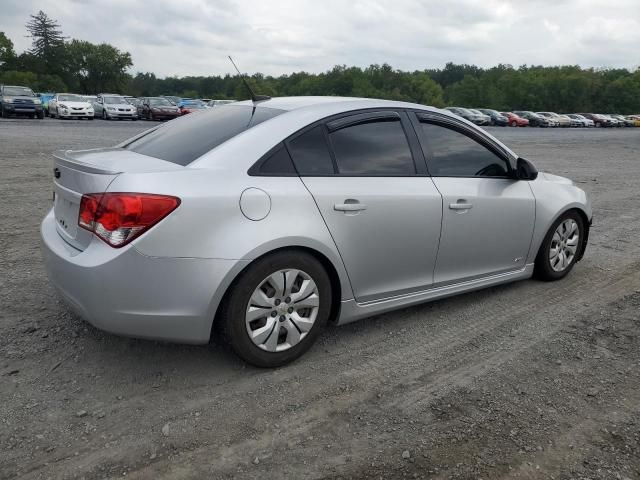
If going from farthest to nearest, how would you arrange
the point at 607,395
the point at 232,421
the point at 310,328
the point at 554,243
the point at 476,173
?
the point at 554,243, the point at 476,173, the point at 310,328, the point at 607,395, the point at 232,421

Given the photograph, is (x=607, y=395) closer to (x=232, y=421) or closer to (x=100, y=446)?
(x=232, y=421)

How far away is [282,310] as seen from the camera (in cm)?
331

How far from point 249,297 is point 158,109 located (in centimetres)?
3544

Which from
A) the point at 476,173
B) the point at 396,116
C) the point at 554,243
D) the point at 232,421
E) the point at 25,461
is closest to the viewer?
the point at 25,461

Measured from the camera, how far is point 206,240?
3.00m

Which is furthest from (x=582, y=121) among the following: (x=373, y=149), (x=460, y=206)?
(x=373, y=149)

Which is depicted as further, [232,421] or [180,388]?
[180,388]

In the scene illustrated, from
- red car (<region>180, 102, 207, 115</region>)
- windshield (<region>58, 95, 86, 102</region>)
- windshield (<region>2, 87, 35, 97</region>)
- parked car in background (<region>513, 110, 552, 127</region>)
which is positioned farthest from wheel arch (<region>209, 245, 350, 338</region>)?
parked car in background (<region>513, 110, 552, 127</region>)

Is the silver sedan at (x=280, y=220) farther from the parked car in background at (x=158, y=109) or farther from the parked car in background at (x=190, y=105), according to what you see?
the parked car in background at (x=190, y=105)

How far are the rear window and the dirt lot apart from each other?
126 cm

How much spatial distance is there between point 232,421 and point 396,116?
2331 millimetres

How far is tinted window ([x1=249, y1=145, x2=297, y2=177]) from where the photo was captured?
128 inches

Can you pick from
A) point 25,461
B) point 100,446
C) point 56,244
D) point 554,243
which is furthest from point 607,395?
point 56,244

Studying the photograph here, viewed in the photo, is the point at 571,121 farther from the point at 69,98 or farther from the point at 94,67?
the point at 94,67
